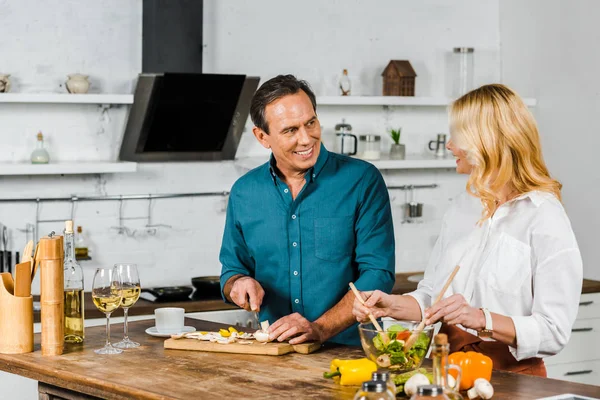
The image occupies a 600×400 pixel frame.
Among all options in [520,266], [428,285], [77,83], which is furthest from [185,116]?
[520,266]

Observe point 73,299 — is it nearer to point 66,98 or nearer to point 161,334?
point 161,334

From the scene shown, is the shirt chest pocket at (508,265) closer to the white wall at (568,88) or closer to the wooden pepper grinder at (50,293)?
the wooden pepper grinder at (50,293)

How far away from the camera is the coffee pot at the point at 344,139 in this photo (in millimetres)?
5707

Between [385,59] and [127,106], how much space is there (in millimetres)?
1770

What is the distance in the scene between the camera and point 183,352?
2.82m

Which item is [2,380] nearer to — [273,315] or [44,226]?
[44,226]

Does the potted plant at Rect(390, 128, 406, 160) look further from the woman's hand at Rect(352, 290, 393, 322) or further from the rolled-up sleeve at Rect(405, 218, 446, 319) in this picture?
the woman's hand at Rect(352, 290, 393, 322)

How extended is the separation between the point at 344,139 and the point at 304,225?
248 cm

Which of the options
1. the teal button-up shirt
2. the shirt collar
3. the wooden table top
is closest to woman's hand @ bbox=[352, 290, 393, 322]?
the wooden table top

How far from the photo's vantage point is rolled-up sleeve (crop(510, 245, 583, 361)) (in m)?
2.65

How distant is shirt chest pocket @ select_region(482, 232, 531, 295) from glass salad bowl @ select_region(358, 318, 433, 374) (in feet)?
1.43

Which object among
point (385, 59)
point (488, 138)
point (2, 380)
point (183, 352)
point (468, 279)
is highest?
point (385, 59)

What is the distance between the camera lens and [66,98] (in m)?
4.88

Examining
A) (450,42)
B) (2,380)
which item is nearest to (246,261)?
(2,380)
